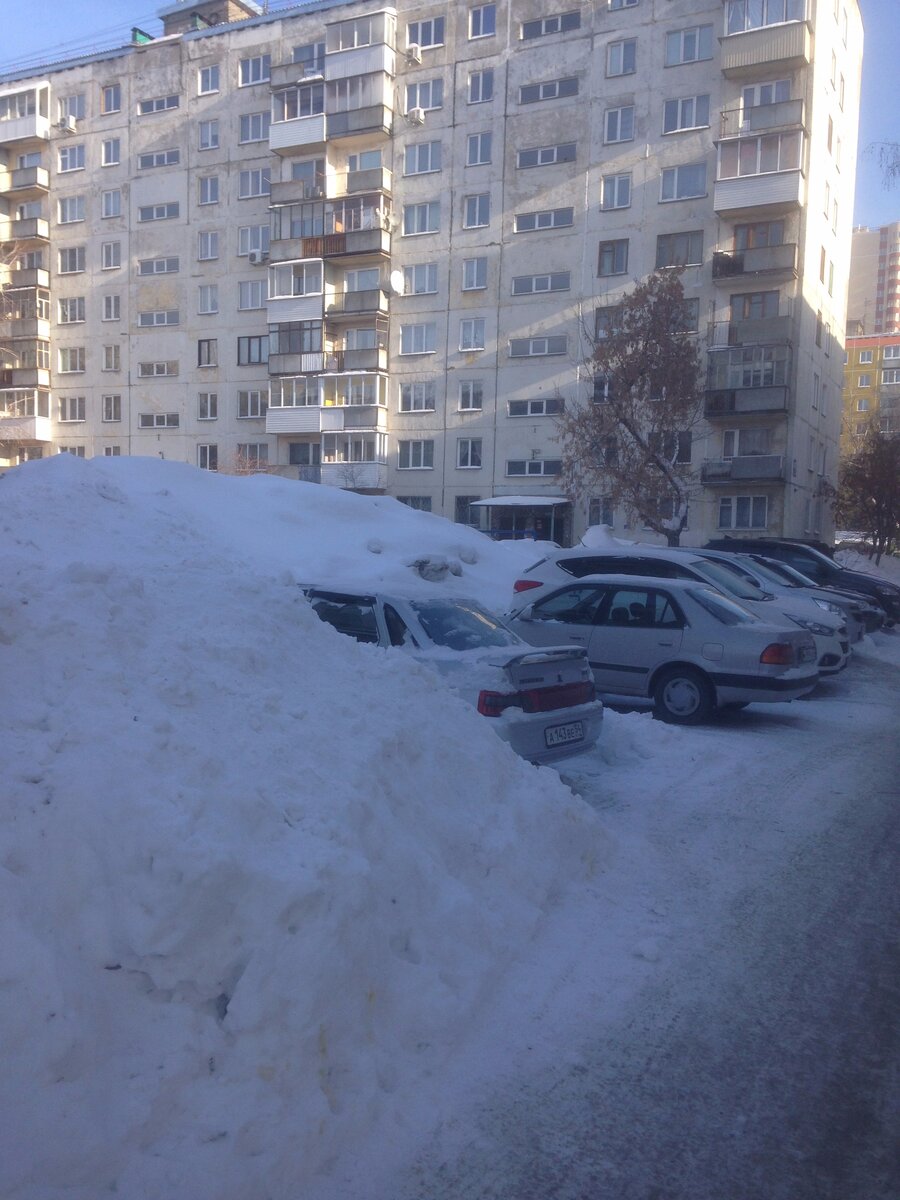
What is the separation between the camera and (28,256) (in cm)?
4797

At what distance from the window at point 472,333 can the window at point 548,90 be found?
8133 millimetres

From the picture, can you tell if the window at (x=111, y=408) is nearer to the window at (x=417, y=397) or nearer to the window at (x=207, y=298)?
the window at (x=207, y=298)

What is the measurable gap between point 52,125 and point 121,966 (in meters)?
52.9

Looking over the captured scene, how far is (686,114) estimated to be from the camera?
113 ft

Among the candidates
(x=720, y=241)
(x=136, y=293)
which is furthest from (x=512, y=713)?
(x=136, y=293)

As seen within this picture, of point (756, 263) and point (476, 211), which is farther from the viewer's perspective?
point (476, 211)

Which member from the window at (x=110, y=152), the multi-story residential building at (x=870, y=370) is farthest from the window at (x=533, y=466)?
the multi-story residential building at (x=870, y=370)

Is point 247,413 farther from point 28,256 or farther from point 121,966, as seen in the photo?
point 121,966

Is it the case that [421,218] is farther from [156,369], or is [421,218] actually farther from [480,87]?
[156,369]

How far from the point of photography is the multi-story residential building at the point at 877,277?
122 m

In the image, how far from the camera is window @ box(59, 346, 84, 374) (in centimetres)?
4691

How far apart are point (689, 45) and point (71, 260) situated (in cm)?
2945

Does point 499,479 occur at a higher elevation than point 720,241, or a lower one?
lower

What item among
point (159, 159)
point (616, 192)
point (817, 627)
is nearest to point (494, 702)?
point (817, 627)
